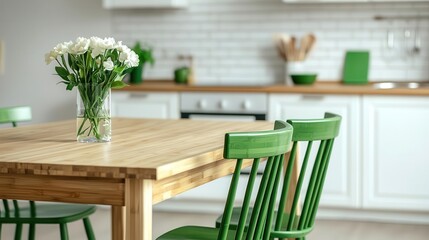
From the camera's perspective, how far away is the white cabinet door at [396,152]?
560cm

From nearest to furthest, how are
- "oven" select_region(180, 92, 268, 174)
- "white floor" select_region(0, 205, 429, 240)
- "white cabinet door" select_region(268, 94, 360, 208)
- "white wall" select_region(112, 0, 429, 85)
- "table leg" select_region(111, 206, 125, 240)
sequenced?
"table leg" select_region(111, 206, 125, 240) < "white floor" select_region(0, 205, 429, 240) < "white cabinet door" select_region(268, 94, 360, 208) < "oven" select_region(180, 92, 268, 174) < "white wall" select_region(112, 0, 429, 85)

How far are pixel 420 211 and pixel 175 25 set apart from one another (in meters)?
2.36

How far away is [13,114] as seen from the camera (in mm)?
4121

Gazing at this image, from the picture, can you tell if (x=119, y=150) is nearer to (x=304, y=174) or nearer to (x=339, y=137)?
(x=304, y=174)

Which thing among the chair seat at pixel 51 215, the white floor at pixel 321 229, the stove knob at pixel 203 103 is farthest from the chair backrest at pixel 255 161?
the stove knob at pixel 203 103

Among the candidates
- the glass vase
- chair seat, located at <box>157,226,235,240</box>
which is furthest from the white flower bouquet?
chair seat, located at <box>157,226,235,240</box>

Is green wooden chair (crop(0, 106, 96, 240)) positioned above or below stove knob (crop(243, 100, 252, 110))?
below

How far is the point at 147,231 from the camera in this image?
2439 millimetres

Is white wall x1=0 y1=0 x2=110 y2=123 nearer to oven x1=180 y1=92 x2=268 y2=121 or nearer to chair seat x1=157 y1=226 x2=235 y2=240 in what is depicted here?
oven x1=180 y1=92 x2=268 y2=121

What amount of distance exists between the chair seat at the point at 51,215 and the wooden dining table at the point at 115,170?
0.46 m

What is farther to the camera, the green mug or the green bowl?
the green mug

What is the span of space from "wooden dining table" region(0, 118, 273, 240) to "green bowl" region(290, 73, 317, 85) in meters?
2.84

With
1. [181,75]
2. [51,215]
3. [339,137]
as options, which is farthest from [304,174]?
[181,75]

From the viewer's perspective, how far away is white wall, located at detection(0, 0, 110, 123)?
6824 mm
